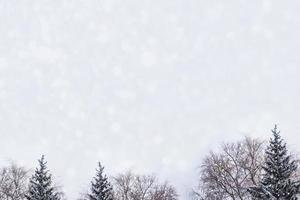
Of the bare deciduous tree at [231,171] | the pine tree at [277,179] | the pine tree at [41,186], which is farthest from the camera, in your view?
the bare deciduous tree at [231,171]

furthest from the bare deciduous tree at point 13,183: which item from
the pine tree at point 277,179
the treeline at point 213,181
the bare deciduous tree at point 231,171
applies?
the pine tree at point 277,179

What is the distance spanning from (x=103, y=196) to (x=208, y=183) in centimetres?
2184

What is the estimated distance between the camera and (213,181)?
56.4 m

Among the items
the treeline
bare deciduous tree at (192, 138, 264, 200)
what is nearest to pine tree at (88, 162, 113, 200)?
the treeline

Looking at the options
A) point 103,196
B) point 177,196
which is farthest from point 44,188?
point 177,196

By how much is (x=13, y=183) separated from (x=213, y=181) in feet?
82.5

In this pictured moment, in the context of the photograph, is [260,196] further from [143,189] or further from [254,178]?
[143,189]

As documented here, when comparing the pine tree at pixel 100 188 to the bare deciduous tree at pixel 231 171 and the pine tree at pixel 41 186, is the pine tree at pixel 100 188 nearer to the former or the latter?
the pine tree at pixel 41 186

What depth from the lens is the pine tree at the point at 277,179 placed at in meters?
27.8

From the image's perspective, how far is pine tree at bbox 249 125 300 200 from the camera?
91.3ft

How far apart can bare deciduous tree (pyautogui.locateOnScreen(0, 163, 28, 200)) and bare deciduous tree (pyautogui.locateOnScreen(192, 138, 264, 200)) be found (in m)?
21.5

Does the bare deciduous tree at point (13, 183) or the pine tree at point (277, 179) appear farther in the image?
the bare deciduous tree at point (13, 183)

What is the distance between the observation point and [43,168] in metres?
36.2

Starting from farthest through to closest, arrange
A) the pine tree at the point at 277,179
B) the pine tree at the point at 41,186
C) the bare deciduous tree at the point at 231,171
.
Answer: the bare deciduous tree at the point at 231,171 → the pine tree at the point at 41,186 → the pine tree at the point at 277,179
